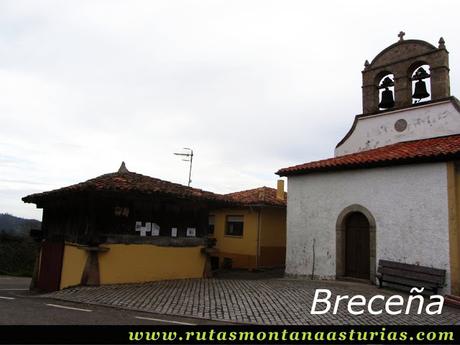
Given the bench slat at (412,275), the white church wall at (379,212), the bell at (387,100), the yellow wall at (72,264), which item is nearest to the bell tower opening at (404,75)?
the bell at (387,100)

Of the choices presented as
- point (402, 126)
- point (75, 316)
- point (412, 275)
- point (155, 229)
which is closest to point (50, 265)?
point (155, 229)

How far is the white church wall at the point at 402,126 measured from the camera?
12.1 m

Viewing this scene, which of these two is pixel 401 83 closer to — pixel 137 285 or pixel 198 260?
pixel 198 260

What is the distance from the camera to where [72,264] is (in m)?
12.3

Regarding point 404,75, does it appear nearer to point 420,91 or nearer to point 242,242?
point 420,91

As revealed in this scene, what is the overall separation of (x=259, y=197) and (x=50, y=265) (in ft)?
31.6

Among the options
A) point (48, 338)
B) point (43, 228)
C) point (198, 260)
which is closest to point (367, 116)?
point (198, 260)

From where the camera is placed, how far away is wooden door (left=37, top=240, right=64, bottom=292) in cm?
1334

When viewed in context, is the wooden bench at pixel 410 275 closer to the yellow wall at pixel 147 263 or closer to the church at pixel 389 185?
the church at pixel 389 185

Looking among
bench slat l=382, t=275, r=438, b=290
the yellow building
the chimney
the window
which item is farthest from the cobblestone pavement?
the chimney

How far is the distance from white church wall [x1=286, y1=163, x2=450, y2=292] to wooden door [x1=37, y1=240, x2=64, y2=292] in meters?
8.28

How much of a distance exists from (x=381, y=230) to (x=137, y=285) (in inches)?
297

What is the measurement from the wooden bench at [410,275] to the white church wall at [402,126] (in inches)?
188

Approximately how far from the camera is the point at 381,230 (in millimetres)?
11289
